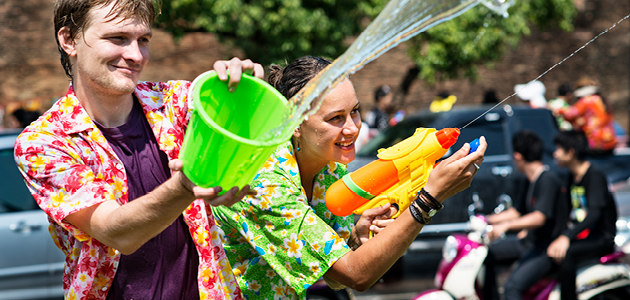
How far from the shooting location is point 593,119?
9.23 metres

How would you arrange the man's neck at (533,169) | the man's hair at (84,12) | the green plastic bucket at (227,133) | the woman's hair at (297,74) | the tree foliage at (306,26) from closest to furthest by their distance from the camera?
1. the green plastic bucket at (227,133)
2. the man's hair at (84,12)
3. the woman's hair at (297,74)
4. the man's neck at (533,169)
5. the tree foliage at (306,26)

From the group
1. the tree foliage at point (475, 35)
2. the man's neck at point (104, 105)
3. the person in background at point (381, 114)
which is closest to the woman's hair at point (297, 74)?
the man's neck at point (104, 105)

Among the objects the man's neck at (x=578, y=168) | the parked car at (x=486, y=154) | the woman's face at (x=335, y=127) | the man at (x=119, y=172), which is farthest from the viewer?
the parked car at (x=486, y=154)

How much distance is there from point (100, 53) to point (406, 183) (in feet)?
3.73

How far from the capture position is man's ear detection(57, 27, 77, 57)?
74.2 inches

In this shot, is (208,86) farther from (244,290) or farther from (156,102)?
(244,290)

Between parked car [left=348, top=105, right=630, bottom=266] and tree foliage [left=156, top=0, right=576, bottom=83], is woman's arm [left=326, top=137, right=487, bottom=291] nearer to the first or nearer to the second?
parked car [left=348, top=105, right=630, bottom=266]

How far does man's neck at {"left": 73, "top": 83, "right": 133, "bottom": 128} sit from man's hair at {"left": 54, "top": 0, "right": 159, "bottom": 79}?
0.18 m

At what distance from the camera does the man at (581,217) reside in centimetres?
457

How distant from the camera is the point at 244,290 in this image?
219 centimetres

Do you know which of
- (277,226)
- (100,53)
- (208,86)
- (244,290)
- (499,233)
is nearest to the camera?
(208,86)

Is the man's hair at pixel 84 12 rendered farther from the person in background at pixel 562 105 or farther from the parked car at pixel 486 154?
the person in background at pixel 562 105

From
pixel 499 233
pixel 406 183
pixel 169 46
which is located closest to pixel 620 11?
pixel 169 46

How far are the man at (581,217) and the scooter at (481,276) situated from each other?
10 cm
